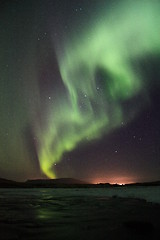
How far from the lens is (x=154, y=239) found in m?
10.3

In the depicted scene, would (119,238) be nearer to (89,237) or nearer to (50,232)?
(89,237)

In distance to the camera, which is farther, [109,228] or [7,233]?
[109,228]

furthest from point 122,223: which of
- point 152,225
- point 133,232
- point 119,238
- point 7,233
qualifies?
point 7,233

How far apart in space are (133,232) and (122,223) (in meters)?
2.58

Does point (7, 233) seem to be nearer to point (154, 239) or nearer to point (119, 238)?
point (119, 238)

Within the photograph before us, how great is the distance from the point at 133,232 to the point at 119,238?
157 centimetres

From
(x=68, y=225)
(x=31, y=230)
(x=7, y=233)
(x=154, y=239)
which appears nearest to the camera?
(x=154, y=239)

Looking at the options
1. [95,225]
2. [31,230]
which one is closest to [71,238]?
[31,230]

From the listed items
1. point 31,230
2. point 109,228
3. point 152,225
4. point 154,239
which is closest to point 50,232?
point 31,230

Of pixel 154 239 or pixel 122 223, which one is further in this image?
pixel 122 223

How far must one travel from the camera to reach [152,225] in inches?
543

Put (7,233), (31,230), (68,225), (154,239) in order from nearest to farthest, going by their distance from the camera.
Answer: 1. (154,239)
2. (7,233)
3. (31,230)
4. (68,225)

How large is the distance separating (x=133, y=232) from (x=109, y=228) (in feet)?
→ 4.31

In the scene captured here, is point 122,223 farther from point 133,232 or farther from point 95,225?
point 133,232
